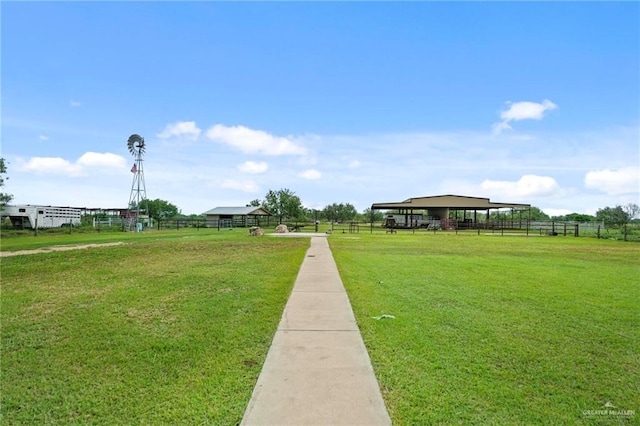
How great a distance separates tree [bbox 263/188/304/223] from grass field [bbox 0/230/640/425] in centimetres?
4901

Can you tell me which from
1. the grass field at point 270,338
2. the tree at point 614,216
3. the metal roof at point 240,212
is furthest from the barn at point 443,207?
the grass field at point 270,338

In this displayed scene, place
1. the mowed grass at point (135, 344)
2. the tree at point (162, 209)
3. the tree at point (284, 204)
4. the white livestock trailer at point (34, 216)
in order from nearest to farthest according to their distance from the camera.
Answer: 1. the mowed grass at point (135, 344)
2. the white livestock trailer at point (34, 216)
3. the tree at point (284, 204)
4. the tree at point (162, 209)

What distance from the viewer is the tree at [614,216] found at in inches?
1823

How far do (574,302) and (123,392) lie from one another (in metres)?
6.91

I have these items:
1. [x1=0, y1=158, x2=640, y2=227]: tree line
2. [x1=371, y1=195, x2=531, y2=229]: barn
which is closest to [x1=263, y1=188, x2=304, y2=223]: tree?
[x1=0, y1=158, x2=640, y2=227]: tree line

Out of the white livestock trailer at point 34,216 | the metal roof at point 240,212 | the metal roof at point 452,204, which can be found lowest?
the white livestock trailer at point 34,216

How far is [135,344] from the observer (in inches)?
156

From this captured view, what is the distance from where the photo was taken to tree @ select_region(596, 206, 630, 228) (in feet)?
152

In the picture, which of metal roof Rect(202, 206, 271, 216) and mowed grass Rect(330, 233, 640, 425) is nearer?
mowed grass Rect(330, 233, 640, 425)

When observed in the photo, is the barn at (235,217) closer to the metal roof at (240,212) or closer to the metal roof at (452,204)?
the metal roof at (240,212)

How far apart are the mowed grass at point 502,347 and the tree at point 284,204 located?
4964 centimetres

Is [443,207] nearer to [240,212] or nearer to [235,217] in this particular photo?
[240,212]

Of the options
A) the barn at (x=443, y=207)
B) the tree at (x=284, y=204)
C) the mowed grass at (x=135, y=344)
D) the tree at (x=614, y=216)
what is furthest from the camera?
the tree at (x=284, y=204)

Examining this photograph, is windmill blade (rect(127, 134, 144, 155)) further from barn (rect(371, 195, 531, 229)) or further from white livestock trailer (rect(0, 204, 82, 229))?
barn (rect(371, 195, 531, 229))
